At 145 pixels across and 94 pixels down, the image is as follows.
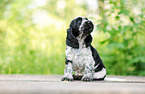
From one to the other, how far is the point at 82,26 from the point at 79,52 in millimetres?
404

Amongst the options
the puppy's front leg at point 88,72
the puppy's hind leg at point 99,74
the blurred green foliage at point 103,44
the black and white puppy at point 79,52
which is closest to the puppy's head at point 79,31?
the black and white puppy at point 79,52

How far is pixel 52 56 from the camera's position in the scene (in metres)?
5.62

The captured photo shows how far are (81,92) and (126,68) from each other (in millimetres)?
3376

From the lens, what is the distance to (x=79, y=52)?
306cm

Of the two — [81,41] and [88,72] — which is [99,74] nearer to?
[88,72]

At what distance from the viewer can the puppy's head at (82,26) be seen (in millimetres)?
2902

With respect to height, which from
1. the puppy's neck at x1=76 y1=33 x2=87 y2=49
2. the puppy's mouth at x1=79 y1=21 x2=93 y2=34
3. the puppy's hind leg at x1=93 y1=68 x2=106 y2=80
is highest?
the puppy's mouth at x1=79 y1=21 x2=93 y2=34

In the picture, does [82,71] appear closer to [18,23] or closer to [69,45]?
[69,45]

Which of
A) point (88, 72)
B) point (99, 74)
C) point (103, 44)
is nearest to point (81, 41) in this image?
point (88, 72)

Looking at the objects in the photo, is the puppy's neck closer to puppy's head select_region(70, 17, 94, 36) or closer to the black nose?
puppy's head select_region(70, 17, 94, 36)

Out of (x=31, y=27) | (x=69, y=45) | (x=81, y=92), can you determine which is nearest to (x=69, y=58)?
(x=69, y=45)

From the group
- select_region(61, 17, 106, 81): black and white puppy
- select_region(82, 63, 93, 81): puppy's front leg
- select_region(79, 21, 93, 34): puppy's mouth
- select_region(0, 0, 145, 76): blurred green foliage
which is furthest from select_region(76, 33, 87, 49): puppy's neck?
select_region(0, 0, 145, 76): blurred green foliage

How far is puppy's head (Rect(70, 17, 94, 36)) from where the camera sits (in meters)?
2.90

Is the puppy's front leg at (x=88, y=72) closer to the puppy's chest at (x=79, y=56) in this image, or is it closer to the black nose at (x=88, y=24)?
the puppy's chest at (x=79, y=56)
